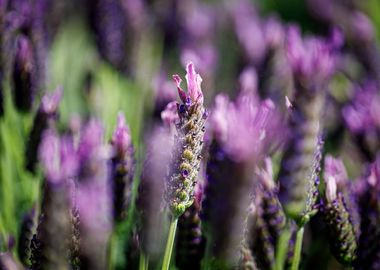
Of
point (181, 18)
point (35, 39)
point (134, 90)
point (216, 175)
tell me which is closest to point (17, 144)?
point (35, 39)

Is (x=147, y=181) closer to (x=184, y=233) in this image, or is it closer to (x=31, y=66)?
(x=184, y=233)

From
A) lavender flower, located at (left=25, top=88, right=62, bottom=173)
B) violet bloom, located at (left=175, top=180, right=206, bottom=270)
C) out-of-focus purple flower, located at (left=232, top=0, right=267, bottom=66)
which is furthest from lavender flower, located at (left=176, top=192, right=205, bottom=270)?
out-of-focus purple flower, located at (left=232, top=0, right=267, bottom=66)

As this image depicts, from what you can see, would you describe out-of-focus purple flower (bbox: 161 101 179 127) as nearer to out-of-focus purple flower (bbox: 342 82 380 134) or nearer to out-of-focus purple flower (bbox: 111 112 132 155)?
out-of-focus purple flower (bbox: 111 112 132 155)

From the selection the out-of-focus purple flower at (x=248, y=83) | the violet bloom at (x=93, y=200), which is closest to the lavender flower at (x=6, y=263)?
the violet bloom at (x=93, y=200)

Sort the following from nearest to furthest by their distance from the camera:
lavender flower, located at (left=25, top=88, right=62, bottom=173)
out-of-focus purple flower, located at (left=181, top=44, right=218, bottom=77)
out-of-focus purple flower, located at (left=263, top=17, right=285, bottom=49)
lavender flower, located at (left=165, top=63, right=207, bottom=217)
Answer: lavender flower, located at (left=165, top=63, right=207, bottom=217), lavender flower, located at (left=25, top=88, right=62, bottom=173), out-of-focus purple flower, located at (left=181, top=44, right=218, bottom=77), out-of-focus purple flower, located at (left=263, top=17, right=285, bottom=49)

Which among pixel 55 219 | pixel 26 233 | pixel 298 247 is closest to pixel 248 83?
pixel 298 247

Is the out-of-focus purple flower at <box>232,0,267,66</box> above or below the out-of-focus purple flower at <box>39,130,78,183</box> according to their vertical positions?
below
